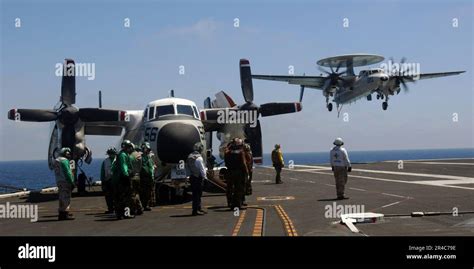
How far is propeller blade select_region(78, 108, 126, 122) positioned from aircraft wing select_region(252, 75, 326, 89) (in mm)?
53614

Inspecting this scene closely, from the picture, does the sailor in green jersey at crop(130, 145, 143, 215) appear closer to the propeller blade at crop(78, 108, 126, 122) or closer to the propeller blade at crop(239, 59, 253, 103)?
the propeller blade at crop(78, 108, 126, 122)

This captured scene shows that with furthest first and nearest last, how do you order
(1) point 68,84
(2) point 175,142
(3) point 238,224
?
(1) point 68,84, (2) point 175,142, (3) point 238,224

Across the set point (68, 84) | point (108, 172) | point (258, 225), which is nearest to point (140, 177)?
point (108, 172)

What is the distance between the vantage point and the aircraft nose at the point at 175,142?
1923cm

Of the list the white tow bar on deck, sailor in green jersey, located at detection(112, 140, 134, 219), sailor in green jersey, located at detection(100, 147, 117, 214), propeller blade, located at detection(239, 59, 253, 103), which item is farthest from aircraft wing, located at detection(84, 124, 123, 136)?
the white tow bar on deck

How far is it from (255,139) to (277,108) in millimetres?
2518

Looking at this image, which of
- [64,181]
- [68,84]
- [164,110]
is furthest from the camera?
[68,84]

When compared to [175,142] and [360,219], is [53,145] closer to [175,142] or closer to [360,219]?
[175,142]

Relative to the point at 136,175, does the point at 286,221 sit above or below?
below

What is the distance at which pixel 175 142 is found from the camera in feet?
63.3

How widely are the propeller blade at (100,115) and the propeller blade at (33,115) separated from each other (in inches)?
56.4

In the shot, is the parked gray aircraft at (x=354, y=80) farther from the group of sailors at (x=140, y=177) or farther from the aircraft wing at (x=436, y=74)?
the group of sailors at (x=140, y=177)
